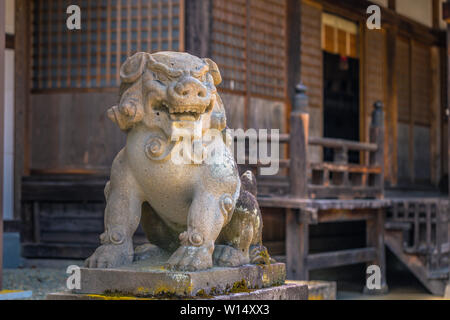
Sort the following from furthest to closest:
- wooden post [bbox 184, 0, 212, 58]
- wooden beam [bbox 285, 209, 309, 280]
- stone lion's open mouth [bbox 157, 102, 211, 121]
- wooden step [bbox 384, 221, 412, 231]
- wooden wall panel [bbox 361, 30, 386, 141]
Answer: wooden wall panel [bbox 361, 30, 386, 141]
wooden step [bbox 384, 221, 412, 231]
wooden post [bbox 184, 0, 212, 58]
wooden beam [bbox 285, 209, 309, 280]
stone lion's open mouth [bbox 157, 102, 211, 121]

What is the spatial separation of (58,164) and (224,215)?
18.7 feet

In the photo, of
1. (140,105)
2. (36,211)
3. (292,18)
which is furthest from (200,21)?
(140,105)

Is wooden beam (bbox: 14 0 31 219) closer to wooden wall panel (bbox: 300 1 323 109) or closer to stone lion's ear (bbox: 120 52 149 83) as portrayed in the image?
wooden wall panel (bbox: 300 1 323 109)

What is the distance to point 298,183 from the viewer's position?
8.05 m

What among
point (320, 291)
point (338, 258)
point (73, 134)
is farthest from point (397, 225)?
point (73, 134)

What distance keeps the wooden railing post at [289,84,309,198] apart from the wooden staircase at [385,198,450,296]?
213cm

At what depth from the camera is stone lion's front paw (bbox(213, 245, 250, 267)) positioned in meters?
3.84

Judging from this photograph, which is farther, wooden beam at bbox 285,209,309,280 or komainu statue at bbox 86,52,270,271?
wooden beam at bbox 285,209,309,280

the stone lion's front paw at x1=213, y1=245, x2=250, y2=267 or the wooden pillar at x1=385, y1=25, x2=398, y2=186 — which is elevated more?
the wooden pillar at x1=385, y1=25, x2=398, y2=186

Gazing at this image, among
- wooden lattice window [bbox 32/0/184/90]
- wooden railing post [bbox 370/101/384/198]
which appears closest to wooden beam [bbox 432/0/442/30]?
wooden railing post [bbox 370/101/384/198]

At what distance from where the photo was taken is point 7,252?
8.89 metres

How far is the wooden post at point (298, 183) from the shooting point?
8062mm

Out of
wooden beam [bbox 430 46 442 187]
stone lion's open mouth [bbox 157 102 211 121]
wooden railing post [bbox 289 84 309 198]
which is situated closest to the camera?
stone lion's open mouth [bbox 157 102 211 121]
